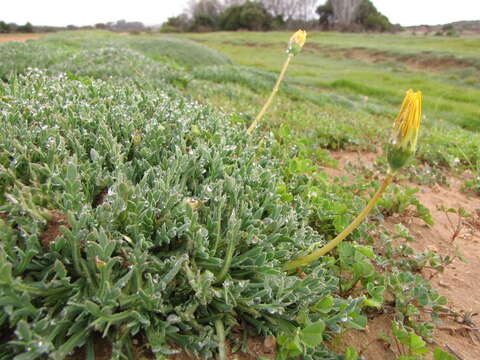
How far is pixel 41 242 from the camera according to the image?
5.30 feet

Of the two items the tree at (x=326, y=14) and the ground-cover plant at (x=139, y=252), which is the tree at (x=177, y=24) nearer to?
the tree at (x=326, y=14)

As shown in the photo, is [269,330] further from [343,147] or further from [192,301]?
[343,147]

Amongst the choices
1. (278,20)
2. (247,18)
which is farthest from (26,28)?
(278,20)

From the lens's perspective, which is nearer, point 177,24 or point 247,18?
point 247,18

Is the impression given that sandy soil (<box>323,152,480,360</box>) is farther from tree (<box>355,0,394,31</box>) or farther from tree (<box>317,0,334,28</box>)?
tree (<box>317,0,334,28</box>)

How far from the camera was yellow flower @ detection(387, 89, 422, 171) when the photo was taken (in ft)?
4.72

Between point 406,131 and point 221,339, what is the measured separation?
1186mm

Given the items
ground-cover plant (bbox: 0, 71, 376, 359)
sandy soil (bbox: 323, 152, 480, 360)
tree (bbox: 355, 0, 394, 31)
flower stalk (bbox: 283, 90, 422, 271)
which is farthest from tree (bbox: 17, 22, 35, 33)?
flower stalk (bbox: 283, 90, 422, 271)

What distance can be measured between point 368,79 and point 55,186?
714 inches

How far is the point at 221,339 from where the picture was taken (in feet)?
5.06

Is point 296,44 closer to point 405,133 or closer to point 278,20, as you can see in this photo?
point 405,133

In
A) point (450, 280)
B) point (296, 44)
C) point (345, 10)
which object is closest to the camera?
point (450, 280)

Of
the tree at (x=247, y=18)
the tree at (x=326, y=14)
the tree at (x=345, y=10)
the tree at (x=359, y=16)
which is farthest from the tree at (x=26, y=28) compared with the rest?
the tree at (x=326, y=14)

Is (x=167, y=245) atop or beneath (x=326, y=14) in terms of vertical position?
beneath
